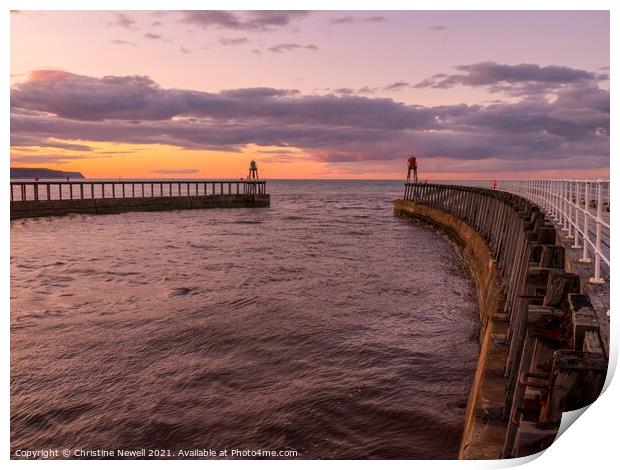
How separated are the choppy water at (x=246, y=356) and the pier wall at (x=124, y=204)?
1039 inches

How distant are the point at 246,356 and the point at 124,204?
45.8 metres

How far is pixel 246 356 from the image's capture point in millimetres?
9570

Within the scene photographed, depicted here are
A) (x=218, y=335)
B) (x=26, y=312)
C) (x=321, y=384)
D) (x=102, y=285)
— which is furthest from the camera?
(x=102, y=285)

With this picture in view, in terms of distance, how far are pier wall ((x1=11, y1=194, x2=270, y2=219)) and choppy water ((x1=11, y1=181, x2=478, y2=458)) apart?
2638 centimetres

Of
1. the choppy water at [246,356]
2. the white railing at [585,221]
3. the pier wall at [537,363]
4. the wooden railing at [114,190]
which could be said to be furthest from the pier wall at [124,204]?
the pier wall at [537,363]

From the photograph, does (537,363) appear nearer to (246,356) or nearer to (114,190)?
(246,356)

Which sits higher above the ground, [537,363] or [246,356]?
[537,363]

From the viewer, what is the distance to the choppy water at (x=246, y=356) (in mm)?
6855

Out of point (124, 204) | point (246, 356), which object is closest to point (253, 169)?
point (124, 204)

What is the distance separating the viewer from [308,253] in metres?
23.1

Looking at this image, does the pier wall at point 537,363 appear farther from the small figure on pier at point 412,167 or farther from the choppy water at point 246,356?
the small figure on pier at point 412,167
